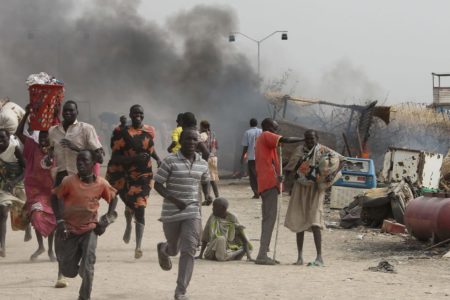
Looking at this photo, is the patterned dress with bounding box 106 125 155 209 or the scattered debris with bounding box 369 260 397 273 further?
the patterned dress with bounding box 106 125 155 209

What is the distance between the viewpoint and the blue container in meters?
16.6

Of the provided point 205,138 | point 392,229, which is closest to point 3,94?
point 205,138

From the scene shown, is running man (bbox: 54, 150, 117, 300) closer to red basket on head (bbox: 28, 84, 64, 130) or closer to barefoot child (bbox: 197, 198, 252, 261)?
red basket on head (bbox: 28, 84, 64, 130)

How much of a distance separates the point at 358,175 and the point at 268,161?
6.93 m

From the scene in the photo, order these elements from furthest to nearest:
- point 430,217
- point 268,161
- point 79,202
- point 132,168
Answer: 1. point 430,217
2. point 132,168
3. point 268,161
4. point 79,202

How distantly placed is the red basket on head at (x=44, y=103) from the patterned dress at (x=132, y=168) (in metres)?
1.05

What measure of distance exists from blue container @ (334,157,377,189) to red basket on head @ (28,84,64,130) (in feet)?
26.7

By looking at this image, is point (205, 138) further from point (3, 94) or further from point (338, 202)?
point (3, 94)

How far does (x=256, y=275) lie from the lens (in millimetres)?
8945

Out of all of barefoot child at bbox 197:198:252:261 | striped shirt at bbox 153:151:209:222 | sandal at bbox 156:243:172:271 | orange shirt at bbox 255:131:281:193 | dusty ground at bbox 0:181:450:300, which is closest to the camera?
striped shirt at bbox 153:151:209:222

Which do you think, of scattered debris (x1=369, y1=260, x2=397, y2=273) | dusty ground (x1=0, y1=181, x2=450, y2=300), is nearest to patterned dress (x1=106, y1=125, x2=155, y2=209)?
dusty ground (x1=0, y1=181, x2=450, y2=300)

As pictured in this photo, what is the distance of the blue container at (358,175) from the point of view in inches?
655

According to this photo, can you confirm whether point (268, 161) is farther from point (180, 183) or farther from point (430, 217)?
point (180, 183)

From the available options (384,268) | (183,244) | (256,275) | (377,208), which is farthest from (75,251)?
(377,208)
